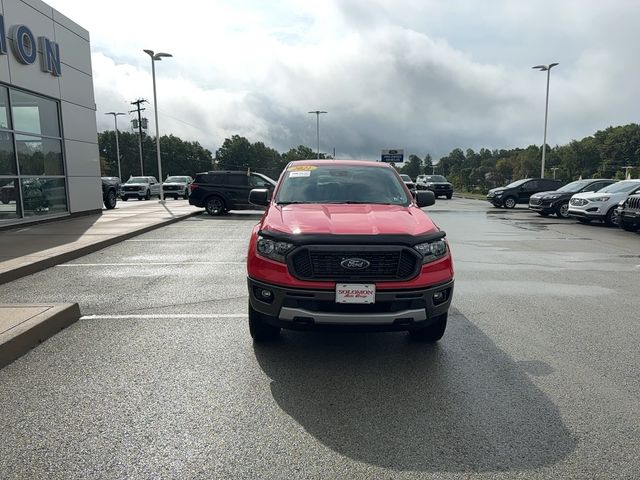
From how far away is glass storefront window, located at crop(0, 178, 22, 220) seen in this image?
41.8 ft

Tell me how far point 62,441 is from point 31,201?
43.8ft

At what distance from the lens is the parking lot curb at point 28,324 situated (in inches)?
166

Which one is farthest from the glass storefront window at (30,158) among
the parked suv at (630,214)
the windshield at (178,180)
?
the windshield at (178,180)

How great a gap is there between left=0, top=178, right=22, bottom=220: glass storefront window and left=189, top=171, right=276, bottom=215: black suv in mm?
7197

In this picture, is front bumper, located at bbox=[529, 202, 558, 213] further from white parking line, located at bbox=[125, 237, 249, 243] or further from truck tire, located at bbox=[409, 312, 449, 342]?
truck tire, located at bbox=[409, 312, 449, 342]

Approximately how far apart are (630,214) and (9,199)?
17759 mm

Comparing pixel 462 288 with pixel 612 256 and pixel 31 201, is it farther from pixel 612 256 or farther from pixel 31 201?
pixel 31 201

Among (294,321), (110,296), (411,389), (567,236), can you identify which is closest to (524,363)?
(411,389)

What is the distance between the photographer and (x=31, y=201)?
1405 centimetres

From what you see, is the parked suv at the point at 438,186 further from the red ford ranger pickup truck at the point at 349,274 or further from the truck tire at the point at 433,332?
the red ford ranger pickup truck at the point at 349,274

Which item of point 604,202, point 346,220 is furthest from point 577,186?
point 346,220

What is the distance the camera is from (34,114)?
563 inches

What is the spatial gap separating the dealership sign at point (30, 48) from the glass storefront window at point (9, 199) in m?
3.41

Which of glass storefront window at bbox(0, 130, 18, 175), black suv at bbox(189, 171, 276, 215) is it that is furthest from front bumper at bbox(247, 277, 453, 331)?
black suv at bbox(189, 171, 276, 215)
